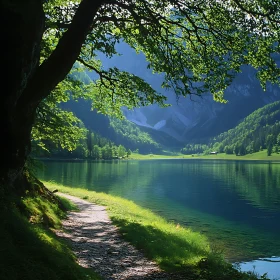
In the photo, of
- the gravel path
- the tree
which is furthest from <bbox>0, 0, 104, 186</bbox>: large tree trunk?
the gravel path

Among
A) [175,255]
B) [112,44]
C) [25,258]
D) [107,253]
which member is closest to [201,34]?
[112,44]

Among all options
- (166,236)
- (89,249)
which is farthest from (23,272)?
(166,236)

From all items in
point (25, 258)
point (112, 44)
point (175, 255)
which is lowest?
point (175, 255)

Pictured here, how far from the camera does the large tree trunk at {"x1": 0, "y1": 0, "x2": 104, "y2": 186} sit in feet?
31.9

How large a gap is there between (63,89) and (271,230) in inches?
1124

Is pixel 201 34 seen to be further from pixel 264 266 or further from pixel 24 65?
pixel 264 266

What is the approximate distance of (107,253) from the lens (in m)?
14.5

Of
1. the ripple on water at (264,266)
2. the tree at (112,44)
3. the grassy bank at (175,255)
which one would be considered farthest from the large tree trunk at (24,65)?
the ripple on water at (264,266)

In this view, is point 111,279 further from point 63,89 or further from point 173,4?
point 63,89

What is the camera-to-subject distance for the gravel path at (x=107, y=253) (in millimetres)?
11966

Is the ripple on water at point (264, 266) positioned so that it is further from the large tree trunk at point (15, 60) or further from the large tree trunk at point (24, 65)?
the large tree trunk at point (15, 60)

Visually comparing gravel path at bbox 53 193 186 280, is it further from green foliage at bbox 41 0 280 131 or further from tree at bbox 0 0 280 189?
green foliage at bbox 41 0 280 131

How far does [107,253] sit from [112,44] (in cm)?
964

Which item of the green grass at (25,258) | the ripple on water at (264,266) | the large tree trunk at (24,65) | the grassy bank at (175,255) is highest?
the large tree trunk at (24,65)
